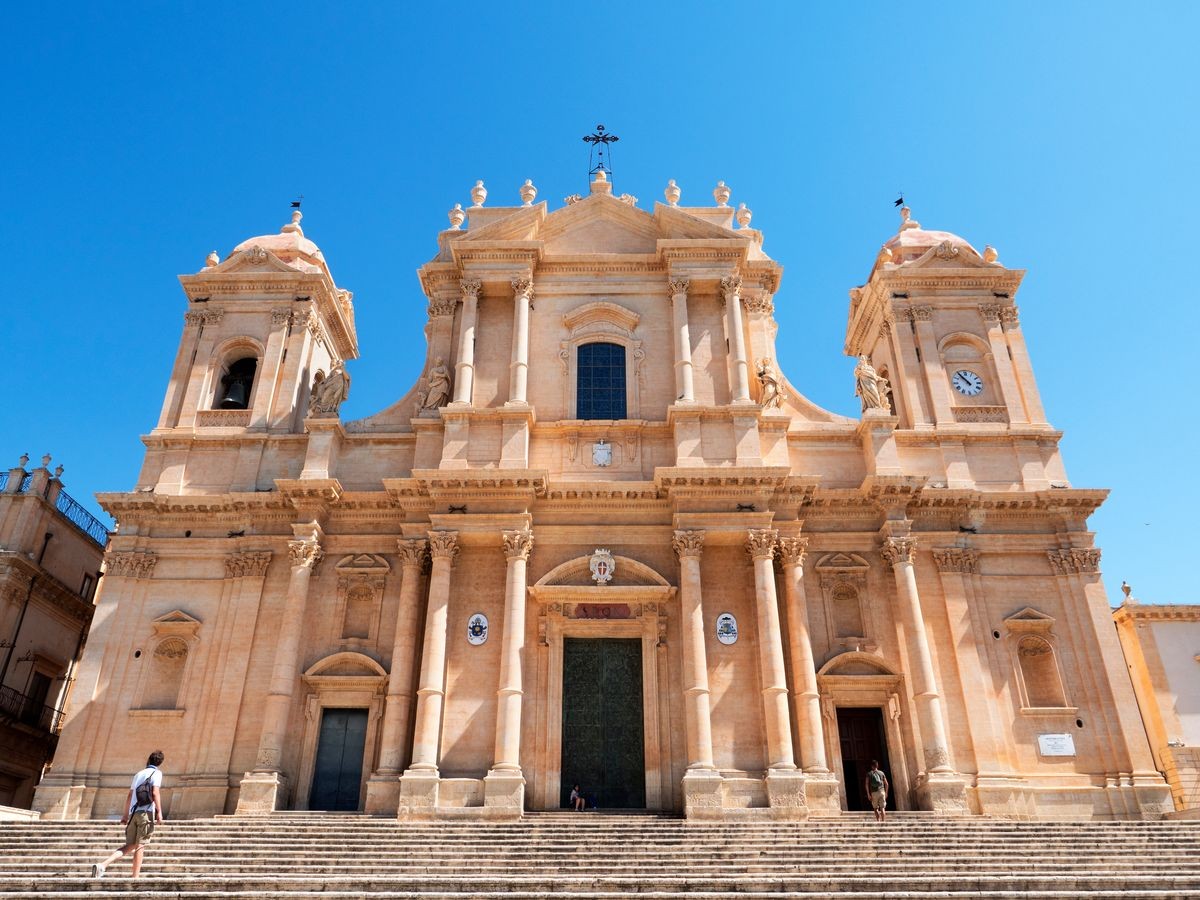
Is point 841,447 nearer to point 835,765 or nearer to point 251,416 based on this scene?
point 835,765

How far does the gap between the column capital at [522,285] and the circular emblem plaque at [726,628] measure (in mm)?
9595

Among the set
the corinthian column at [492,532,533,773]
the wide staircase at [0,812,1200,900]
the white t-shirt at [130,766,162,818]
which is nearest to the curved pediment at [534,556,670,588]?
the corinthian column at [492,532,533,773]

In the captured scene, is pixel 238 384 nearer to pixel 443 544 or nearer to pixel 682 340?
pixel 443 544

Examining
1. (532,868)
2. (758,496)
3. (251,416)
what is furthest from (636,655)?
(251,416)

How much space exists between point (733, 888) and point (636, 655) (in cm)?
973

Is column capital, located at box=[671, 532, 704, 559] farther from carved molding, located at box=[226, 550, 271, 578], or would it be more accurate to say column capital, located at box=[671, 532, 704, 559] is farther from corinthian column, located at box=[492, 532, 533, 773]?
carved molding, located at box=[226, 550, 271, 578]

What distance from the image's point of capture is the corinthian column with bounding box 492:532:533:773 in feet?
59.4

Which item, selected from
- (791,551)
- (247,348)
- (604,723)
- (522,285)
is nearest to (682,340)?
(522,285)

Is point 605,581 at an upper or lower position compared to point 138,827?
upper

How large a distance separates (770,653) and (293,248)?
17948 millimetres

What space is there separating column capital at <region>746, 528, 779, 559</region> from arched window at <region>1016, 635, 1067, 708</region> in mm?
6311

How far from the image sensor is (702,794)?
1748 cm

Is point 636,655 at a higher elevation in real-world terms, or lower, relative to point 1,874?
higher

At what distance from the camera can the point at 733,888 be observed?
408 inches
